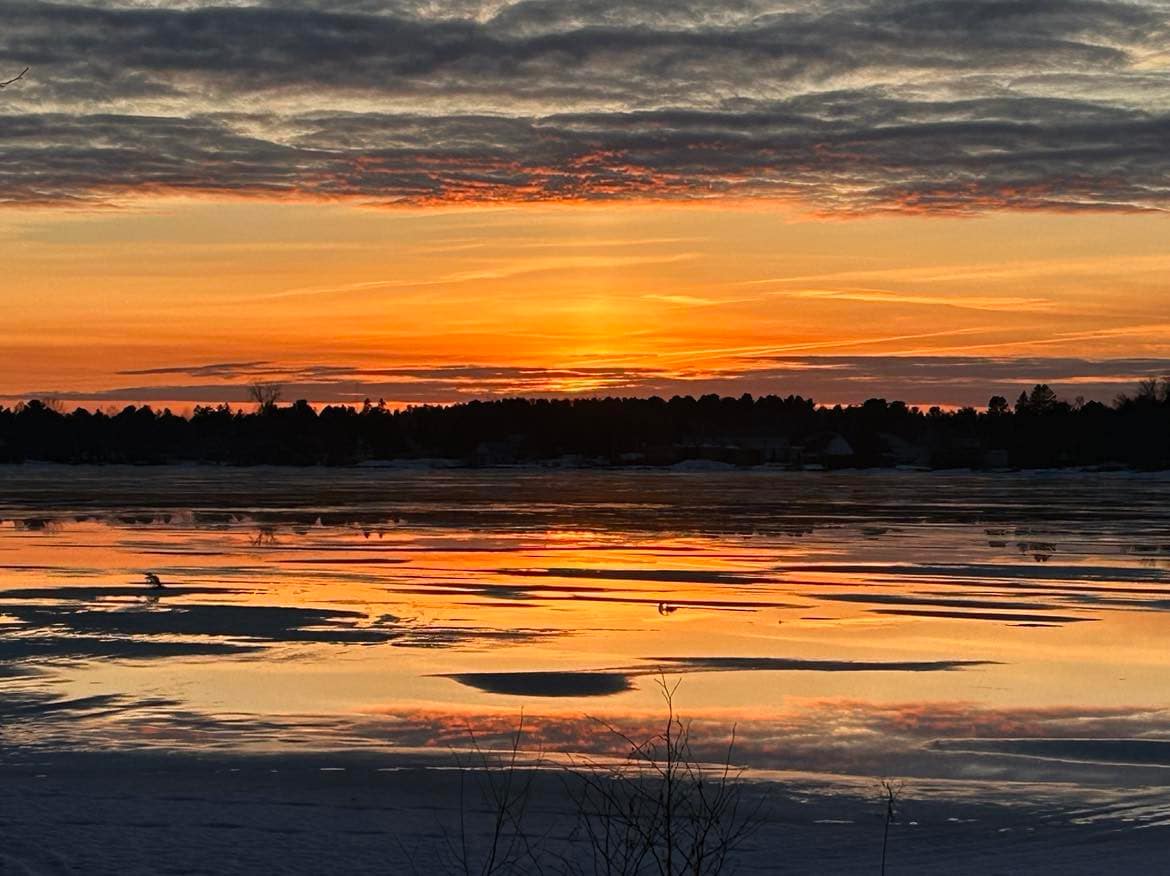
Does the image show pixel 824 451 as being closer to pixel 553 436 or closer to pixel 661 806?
pixel 553 436

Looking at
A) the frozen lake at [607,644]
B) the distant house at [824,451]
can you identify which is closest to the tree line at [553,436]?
the distant house at [824,451]

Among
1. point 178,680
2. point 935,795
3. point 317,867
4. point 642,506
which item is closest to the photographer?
point 317,867

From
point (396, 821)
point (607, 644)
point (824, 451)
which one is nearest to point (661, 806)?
point (396, 821)

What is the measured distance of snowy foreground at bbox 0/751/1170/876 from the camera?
329 inches

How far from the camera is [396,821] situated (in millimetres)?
9289

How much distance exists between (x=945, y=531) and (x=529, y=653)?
23.3 metres

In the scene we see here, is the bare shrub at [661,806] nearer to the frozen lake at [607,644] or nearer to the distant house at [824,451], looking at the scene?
the frozen lake at [607,644]

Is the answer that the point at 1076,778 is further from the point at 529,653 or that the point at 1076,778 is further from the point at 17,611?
the point at 17,611

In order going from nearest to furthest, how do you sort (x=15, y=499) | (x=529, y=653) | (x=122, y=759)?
1. (x=122, y=759)
2. (x=529, y=653)
3. (x=15, y=499)

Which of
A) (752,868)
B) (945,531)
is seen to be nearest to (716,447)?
(945,531)

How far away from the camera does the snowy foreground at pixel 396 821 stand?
8359 mm

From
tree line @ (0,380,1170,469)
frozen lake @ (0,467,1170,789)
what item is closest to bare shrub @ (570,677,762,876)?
frozen lake @ (0,467,1170,789)

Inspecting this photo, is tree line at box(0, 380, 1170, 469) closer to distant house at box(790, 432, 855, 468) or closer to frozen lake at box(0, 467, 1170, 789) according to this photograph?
distant house at box(790, 432, 855, 468)

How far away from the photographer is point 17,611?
1959 cm
